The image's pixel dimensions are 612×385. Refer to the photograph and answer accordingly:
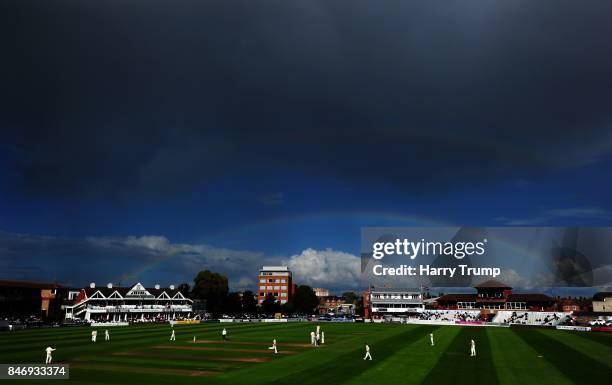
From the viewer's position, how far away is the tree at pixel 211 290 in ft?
522

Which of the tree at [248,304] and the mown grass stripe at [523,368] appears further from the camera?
the tree at [248,304]

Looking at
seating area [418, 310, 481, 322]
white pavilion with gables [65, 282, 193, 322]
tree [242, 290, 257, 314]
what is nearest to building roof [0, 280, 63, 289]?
white pavilion with gables [65, 282, 193, 322]

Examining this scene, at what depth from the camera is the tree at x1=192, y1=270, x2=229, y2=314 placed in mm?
159000

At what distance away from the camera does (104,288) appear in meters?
140

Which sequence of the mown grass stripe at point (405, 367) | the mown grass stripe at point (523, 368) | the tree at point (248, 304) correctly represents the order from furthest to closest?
1. the tree at point (248, 304)
2. the mown grass stripe at point (523, 368)
3. the mown grass stripe at point (405, 367)

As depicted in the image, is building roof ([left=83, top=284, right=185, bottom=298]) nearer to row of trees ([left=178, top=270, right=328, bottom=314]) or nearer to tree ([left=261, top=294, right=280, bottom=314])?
row of trees ([left=178, top=270, right=328, bottom=314])

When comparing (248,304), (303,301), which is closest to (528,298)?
(303,301)

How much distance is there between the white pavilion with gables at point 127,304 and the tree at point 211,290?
17.7ft

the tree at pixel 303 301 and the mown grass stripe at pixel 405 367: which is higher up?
the mown grass stripe at pixel 405 367

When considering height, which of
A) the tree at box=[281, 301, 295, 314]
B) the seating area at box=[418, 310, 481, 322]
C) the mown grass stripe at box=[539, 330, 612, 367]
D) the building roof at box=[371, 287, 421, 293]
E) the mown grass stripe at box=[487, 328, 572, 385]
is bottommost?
the tree at box=[281, 301, 295, 314]

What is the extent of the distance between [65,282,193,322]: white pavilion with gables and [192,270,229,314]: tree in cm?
539

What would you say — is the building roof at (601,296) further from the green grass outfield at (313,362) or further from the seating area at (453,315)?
the green grass outfield at (313,362)

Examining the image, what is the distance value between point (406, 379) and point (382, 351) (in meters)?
17.3

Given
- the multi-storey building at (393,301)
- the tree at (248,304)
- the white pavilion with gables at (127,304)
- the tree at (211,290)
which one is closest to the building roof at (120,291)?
the white pavilion with gables at (127,304)
